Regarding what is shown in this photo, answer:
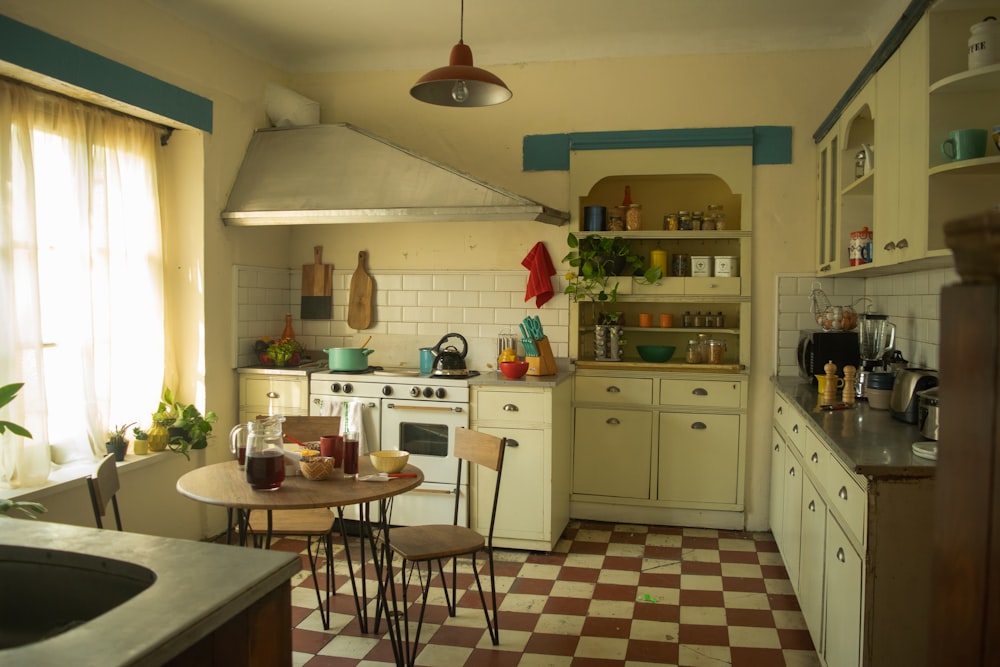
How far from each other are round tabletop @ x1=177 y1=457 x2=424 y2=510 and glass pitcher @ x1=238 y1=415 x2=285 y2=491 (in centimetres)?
3

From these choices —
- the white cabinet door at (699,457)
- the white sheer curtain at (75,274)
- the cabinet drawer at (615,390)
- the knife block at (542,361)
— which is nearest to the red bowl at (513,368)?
the knife block at (542,361)

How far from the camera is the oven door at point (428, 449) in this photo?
4.55 metres

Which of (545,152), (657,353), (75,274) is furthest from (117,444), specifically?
(657,353)

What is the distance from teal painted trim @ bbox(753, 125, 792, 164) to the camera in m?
4.81

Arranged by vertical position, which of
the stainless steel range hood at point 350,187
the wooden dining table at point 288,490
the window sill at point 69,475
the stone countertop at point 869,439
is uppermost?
the stainless steel range hood at point 350,187

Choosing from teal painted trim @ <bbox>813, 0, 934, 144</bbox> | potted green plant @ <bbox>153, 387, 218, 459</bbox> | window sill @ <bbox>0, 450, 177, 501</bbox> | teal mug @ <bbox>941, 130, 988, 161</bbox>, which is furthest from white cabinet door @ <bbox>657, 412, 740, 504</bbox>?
window sill @ <bbox>0, 450, 177, 501</bbox>

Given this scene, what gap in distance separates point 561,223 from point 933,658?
13.9ft

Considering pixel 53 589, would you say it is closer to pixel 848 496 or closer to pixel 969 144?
pixel 848 496

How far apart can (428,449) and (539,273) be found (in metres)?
1.33

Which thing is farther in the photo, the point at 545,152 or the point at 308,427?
the point at 545,152

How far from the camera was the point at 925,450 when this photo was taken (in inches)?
95.0

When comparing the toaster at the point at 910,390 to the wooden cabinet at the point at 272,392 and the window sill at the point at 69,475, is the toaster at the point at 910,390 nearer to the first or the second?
the wooden cabinet at the point at 272,392

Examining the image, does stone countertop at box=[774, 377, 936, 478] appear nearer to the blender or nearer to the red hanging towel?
the blender

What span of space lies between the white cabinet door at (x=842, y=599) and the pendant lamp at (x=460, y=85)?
2.17m
